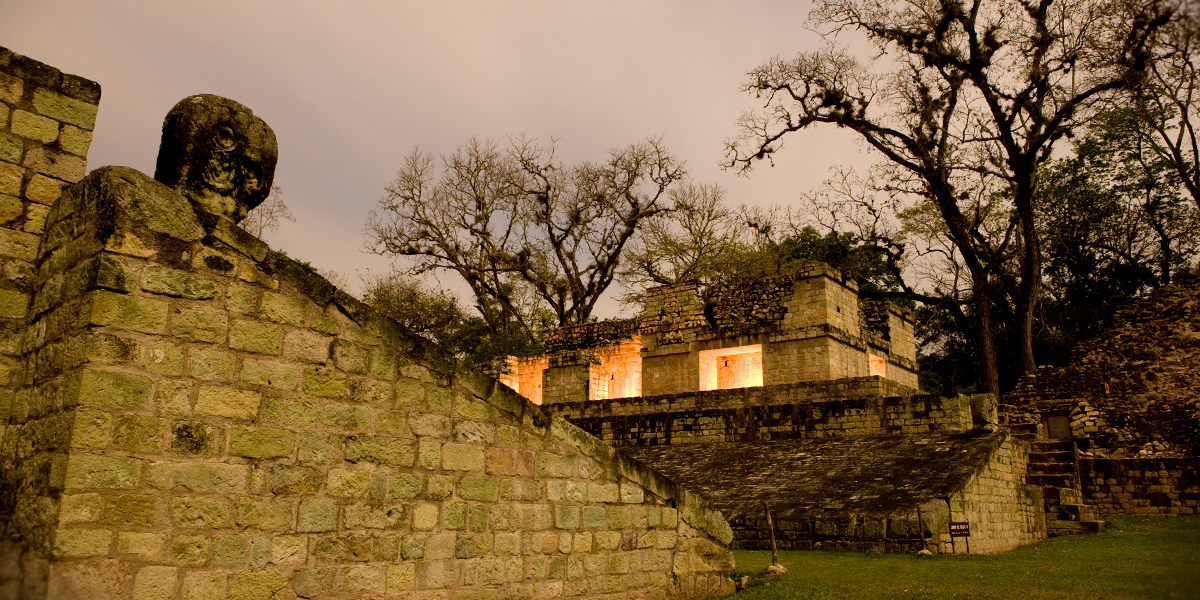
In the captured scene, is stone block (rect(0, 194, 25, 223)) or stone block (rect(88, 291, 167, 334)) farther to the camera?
stone block (rect(0, 194, 25, 223))

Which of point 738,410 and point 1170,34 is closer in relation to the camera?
point 1170,34

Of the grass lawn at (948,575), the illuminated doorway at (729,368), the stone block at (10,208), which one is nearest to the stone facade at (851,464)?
→ the grass lawn at (948,575)

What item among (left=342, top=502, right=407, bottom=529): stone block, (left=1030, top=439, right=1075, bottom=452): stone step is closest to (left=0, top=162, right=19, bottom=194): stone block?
(left=342, top=502, right=407, bottom=529): stone block

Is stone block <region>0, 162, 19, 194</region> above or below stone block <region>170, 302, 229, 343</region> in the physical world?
above

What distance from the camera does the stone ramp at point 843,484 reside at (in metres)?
9.61

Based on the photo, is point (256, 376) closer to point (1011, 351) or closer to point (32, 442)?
point (32, 442)

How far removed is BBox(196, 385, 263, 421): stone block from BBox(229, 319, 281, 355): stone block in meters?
0.26

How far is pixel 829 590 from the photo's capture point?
722 centimetres

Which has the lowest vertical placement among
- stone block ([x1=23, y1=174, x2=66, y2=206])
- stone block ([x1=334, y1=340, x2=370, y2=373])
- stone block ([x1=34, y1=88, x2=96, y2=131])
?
stone block ([x1=334, y1=340, x2=370, y2=373])

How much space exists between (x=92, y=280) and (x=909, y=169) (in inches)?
1086

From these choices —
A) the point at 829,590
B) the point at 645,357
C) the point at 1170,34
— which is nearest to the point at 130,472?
the point at 1170,34

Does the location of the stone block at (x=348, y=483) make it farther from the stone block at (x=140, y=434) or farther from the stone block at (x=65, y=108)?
the stone block at (x=65, y=108)

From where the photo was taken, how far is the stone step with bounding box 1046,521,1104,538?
13.7 metres

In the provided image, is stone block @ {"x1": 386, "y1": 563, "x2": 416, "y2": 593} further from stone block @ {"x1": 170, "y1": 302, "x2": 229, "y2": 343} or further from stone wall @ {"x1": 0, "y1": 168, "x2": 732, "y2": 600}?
stone block @ {"x1": 170, "y1": 302, "x2": 229, "y2": 343}
